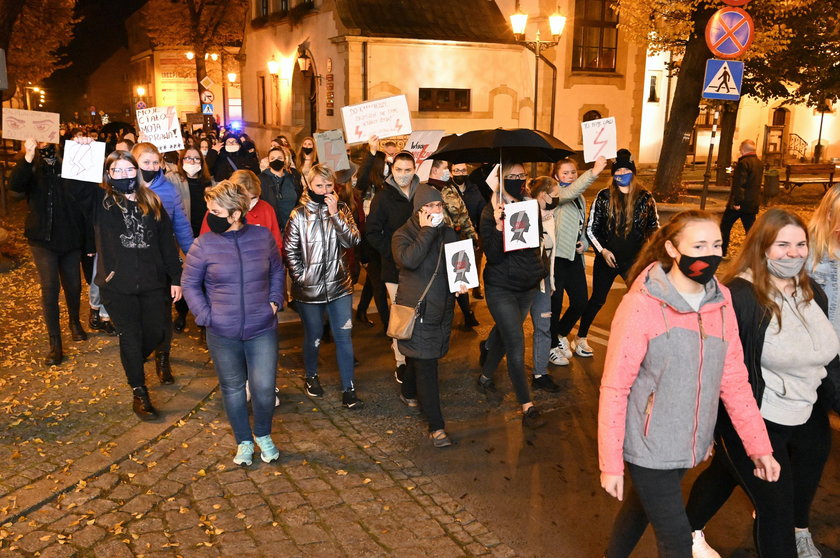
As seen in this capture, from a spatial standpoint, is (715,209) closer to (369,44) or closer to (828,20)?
(828,20)

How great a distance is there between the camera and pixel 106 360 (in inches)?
284

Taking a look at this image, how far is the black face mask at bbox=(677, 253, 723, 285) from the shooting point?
10.7ft

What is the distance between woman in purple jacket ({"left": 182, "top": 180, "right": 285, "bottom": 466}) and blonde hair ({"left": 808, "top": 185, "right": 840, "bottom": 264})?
319 cm

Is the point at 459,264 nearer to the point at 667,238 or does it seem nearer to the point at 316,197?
the point at 316,197

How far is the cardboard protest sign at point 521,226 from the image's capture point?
5719 millimetres

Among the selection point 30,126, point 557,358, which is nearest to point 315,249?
point 557,358

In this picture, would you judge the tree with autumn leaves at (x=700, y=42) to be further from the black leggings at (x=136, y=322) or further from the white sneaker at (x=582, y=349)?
the black leggings at (x=136, y=322)

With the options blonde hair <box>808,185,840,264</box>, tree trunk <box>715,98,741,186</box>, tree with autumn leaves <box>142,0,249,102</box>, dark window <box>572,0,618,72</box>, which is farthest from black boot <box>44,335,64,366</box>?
tree with autumn leaves <box>142,0,249,102</box>

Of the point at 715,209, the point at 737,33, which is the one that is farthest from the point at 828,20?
the point at 737,33

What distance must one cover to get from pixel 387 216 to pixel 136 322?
230 centimetres

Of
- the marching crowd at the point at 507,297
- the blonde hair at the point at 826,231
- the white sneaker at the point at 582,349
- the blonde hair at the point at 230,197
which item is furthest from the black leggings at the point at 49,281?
the blonde hair at the point at 826,231

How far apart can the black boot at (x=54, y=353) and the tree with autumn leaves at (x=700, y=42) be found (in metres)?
13.5

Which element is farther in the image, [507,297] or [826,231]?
[507,297]

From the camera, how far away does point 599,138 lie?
281 inches
